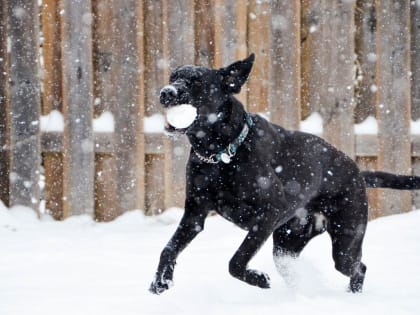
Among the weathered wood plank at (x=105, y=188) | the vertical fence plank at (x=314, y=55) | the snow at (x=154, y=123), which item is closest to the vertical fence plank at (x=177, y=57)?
the snow at (x=154, y=123)

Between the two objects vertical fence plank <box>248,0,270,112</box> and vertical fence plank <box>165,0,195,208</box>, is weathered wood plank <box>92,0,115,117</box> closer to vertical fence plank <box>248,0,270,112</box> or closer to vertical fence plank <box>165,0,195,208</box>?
vertical fence plank <box>165,0,195,208</box>

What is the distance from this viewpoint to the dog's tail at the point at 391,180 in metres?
4.06

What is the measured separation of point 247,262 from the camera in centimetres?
336

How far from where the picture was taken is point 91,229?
5141 millimetres

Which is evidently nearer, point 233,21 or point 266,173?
point 266,173

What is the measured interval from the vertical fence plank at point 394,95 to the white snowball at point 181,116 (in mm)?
2483

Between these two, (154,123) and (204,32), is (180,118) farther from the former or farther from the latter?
(204,32)

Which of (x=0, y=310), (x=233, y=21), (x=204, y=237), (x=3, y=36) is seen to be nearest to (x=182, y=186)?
(x=204, y=237)

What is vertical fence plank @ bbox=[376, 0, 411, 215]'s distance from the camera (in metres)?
5.37

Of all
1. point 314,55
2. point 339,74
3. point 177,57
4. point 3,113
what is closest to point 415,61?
point 339,74

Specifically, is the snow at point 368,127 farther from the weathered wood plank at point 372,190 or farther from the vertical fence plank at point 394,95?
the weathered wood plank at point 372,190

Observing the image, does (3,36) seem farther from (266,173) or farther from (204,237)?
(266,173)

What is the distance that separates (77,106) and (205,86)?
2.04m

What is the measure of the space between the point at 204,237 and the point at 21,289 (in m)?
1.95
